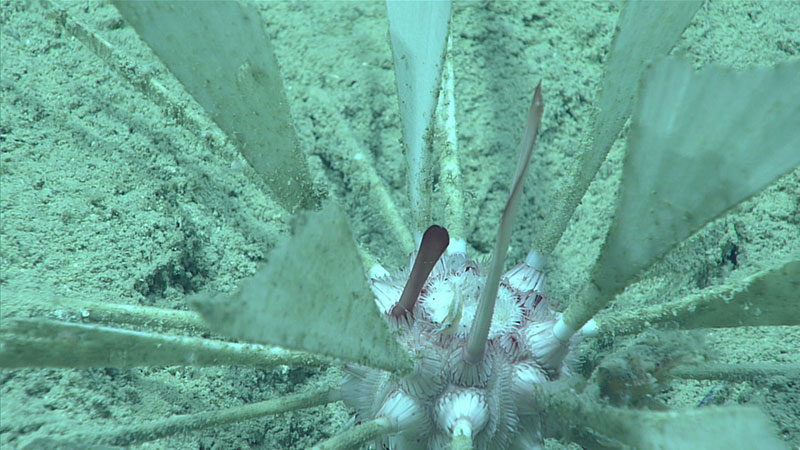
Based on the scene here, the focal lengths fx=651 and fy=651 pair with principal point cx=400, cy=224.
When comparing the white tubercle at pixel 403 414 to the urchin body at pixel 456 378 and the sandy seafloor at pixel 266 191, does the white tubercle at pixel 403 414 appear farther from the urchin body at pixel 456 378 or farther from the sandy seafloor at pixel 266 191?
the sandy seafloor at pixel 266 191

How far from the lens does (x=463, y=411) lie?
512mm

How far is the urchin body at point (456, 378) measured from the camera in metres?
0.52

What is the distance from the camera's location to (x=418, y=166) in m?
0.69

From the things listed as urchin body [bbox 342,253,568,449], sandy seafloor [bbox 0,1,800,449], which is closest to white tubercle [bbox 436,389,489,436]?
urchin body [bbox 342,253,568,449]

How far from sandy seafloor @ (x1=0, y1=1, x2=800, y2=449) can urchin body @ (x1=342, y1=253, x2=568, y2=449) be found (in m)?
0.10

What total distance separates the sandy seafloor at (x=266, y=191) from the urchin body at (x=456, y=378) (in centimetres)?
10

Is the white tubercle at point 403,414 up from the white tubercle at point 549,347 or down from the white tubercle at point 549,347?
down

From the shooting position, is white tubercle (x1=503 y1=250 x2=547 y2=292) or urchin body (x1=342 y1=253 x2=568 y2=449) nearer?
urchin body (x1=342 y1=253 x2=568 y2=449)

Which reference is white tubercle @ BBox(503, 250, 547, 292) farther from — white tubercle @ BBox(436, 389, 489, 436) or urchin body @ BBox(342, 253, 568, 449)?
white tubercle @ BBox(436, 389, 489, 436)

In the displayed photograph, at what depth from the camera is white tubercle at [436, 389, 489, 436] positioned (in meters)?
0.51

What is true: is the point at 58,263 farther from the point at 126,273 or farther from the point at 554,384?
the point at 554,384

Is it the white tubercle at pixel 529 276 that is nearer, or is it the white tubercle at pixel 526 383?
the white tubercle at pixel 526 383

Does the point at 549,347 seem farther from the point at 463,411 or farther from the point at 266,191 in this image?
the point at 266,191

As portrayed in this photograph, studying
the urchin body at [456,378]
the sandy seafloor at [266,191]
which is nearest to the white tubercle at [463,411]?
the urchin body at [456,378]
